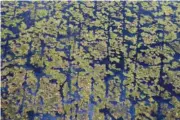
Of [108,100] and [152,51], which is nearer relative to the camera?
[108,100]

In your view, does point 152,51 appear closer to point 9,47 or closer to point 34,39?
point 34,39

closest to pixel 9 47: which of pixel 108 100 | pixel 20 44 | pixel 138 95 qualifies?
pixel 20 44

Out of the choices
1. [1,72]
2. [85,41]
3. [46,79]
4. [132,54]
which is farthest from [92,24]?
[1,72]

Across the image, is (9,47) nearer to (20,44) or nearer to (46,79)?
(20,44)

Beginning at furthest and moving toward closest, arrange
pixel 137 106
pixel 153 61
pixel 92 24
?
pixel 92 24, pixel 153 61, pixel 137 106

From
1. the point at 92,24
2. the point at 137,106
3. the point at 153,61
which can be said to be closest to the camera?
the point at 137,106

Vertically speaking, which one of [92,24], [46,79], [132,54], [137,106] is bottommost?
[137,106]

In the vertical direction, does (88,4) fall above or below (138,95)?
above
